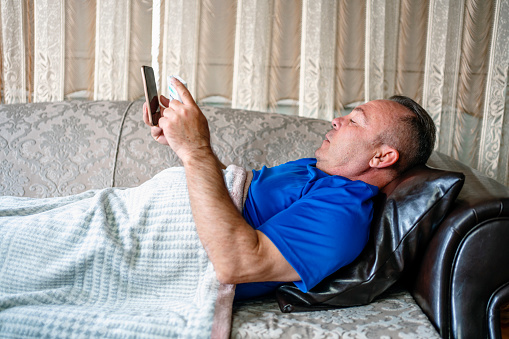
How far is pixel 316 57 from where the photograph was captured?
2.24m

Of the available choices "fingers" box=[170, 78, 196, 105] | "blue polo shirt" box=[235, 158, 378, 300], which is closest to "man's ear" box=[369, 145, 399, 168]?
"blue polo shirt" box=[235, 158, 378, 300]

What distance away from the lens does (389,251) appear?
1.01 m

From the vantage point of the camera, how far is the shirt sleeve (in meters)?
0.94

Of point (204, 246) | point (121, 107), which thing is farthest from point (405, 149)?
point (121, 107)

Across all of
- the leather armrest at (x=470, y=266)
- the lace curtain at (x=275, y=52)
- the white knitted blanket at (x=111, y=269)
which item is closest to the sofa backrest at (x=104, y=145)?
the lace curtain at (x=275, y=52)

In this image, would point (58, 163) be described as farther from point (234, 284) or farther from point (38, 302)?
point (234, 284)

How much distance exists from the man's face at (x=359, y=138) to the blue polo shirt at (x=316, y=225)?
14 cm

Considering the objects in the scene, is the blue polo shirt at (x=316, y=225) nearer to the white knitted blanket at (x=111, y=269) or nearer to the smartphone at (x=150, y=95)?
the white knitted blanket at (x=111, y=269)

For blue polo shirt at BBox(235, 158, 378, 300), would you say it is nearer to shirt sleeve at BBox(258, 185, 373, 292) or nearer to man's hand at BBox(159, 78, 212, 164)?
shirt sleeve at BBox(258, 185, 373, 292)

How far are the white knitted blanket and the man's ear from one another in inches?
16.2

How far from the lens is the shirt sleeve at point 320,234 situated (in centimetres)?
94

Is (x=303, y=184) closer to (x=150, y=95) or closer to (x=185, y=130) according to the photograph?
(x=185, y=130)

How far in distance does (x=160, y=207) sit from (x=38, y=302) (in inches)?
13.4

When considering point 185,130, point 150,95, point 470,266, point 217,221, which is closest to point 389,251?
point 470,266
